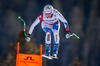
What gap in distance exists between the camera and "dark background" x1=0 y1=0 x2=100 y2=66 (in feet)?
14.4

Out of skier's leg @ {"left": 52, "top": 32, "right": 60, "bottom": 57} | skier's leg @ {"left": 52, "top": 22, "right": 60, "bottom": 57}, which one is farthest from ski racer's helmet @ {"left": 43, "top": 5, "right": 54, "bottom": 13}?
skier's leg @ {"left": 52, "top": 32, "right": 60, "bottom": 57}

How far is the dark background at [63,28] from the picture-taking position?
4387 millimetres

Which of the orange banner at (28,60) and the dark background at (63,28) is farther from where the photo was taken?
the dark background at (63,28)

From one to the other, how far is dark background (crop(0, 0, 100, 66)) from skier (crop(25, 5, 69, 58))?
0.08 meters

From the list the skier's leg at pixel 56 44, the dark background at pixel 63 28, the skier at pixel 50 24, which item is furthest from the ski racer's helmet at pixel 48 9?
the skier's leg at pixel 56 44

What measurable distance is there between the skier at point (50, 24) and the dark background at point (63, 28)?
80mm

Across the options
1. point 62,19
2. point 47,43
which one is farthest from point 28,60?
point 62,19

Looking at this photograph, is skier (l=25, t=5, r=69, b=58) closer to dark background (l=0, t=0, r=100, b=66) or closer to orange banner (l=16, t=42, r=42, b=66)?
dark background (l=0, t=0, r=100, b=66)

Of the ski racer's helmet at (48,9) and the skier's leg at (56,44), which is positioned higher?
the ski racer's helmet at (48,9)

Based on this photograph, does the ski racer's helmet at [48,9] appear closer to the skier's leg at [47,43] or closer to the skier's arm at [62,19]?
the skier's arm at [62,19]

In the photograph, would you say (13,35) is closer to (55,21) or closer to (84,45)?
(55,21)

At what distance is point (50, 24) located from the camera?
175 inches

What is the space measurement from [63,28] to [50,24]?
0.26 m

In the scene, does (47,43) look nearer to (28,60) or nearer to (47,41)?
(47,41)
